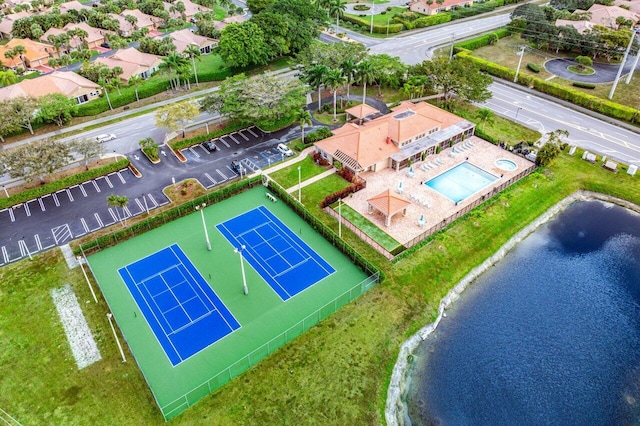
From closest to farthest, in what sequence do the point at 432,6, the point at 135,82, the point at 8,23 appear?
the point at 135,82 < the point at 8,23 < the point at 432,6

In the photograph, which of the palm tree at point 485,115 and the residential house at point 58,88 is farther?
the residential house at point 58,88

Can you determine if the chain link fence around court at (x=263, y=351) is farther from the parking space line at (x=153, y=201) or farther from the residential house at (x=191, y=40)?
the residential house at (x=191, y=40)

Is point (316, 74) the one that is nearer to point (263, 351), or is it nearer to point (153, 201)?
point (153, 201)

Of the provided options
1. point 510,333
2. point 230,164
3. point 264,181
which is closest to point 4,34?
point 230,164

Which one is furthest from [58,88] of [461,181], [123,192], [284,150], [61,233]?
[461,181]

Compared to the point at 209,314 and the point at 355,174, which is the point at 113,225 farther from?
the point at 355,174

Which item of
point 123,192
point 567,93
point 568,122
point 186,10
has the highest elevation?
point 186,10

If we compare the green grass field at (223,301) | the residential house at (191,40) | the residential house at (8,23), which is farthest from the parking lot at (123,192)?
the residential house at (8,23)
